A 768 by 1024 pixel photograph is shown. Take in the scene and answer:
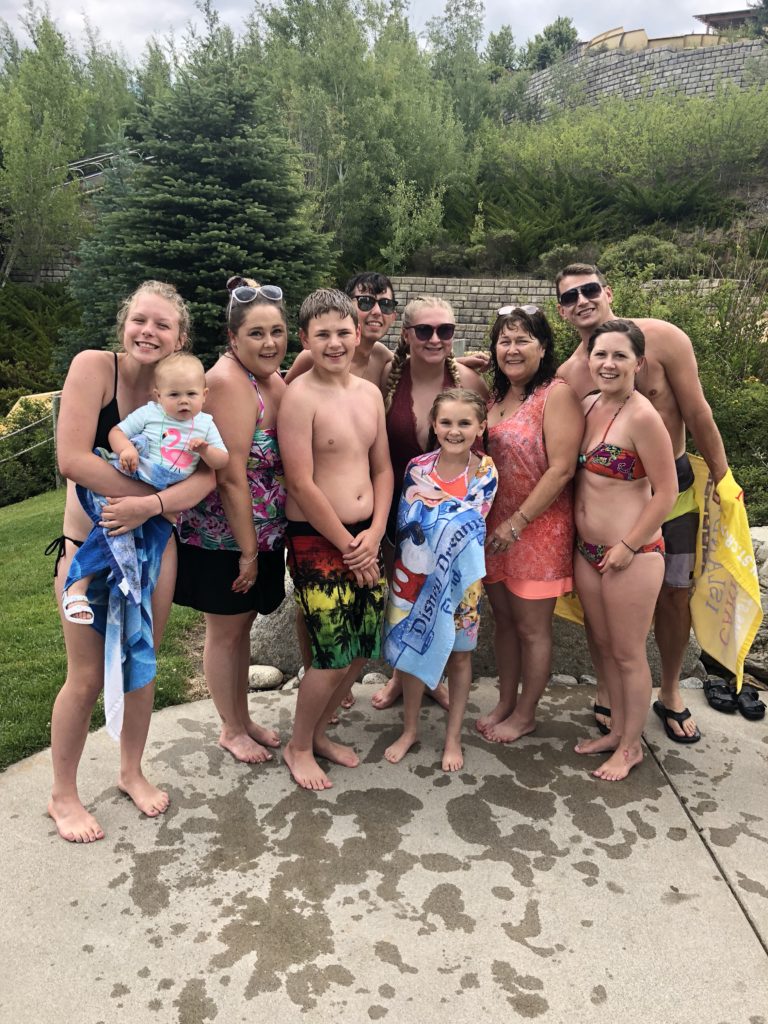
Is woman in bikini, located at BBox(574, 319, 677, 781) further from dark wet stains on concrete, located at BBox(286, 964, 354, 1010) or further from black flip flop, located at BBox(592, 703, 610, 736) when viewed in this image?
dark wet stains on concrete, located at BBox(286, 964, 354, 1010)

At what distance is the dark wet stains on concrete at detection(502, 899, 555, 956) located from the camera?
204cm

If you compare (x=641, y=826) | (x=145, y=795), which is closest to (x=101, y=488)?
(x=145, y=795)

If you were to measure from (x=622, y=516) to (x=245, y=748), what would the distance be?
1.90 meters

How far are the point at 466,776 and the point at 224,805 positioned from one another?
100 centimetres

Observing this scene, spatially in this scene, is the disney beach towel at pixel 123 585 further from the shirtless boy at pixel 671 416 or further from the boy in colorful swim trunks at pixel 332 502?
the shirtless boy at pixel 671 416

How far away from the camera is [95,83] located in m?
35.4

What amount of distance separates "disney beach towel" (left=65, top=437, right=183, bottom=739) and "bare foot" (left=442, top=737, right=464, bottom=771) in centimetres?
131

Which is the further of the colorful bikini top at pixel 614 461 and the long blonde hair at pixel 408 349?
the long blonde hair at pixel 408 349

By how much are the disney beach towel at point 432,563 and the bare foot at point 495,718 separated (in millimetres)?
588

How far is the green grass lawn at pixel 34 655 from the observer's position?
3.25 m

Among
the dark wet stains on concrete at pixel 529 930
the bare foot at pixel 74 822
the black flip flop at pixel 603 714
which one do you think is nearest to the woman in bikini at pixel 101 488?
the bare foot at pixel 74 822

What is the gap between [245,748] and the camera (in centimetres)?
304

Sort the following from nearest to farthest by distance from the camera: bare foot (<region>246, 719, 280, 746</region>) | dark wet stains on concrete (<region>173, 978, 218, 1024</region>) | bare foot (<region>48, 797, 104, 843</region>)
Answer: dark wet stains on concrete (<region>173, 978, 218, 1024</region>) < bare foot (<region>48, 797, 104, 843</region>) < bare foot (<region>246, 719, 280, 746</region>)

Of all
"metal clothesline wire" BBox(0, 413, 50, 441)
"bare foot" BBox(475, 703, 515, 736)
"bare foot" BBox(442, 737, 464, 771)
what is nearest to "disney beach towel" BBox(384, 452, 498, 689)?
"bare foot" BBox(442, 737, 464, 771)
